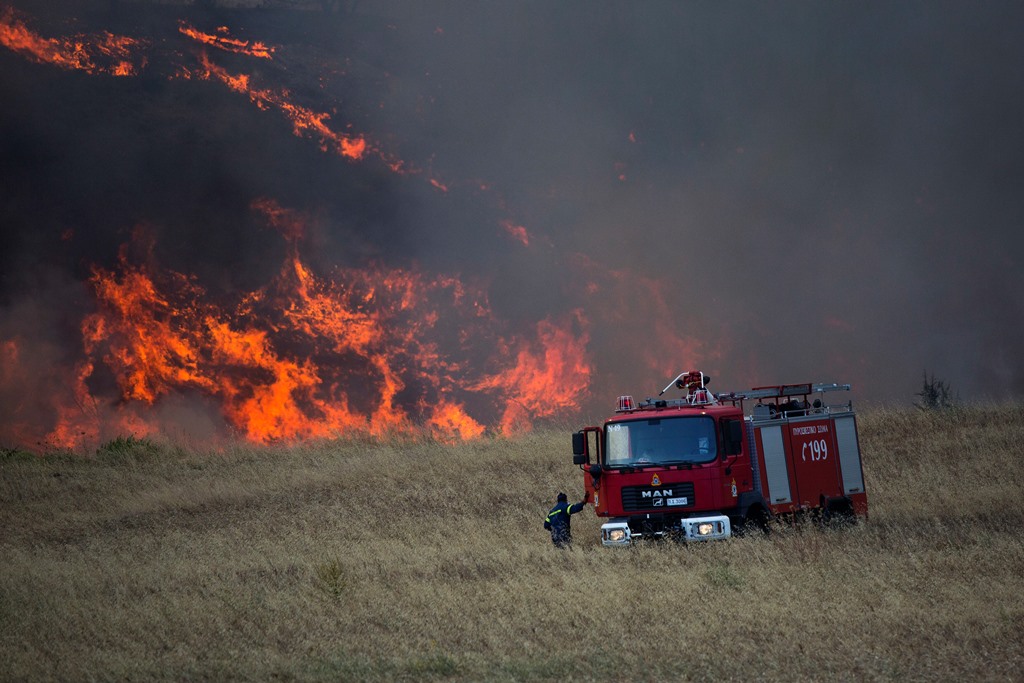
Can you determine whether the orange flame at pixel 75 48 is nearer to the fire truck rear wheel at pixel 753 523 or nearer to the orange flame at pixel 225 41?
the orange flame at pixel 225 41

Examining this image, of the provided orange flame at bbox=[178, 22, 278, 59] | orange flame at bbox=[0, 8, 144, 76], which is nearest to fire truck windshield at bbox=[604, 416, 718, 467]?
orange flame at bbox=[178, 22, 278, 59]

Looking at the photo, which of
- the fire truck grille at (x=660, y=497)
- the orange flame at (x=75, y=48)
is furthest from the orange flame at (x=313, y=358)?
the fire truck grille at (x=660, y=497)

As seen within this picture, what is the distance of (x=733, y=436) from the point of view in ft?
51.6

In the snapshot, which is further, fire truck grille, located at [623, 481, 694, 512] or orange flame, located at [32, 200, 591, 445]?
orange flame, located at [32, 200, 591, 445]

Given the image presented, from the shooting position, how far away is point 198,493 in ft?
83.4

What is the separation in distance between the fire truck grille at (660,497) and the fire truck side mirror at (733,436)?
2.70ft

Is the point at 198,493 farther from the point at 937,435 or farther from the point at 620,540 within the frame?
the point at 937,435

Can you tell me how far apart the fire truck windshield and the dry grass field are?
55.6 inches

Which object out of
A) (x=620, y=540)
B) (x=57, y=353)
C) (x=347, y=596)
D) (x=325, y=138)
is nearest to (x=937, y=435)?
(x=620, y=540)

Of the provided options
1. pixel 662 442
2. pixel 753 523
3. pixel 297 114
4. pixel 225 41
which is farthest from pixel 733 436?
pixel 225 41

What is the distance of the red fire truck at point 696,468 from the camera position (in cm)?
1583

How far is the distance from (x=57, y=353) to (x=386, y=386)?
9.92m

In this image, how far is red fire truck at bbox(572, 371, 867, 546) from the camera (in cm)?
1583

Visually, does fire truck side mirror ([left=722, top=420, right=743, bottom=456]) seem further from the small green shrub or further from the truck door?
the small green shrub
